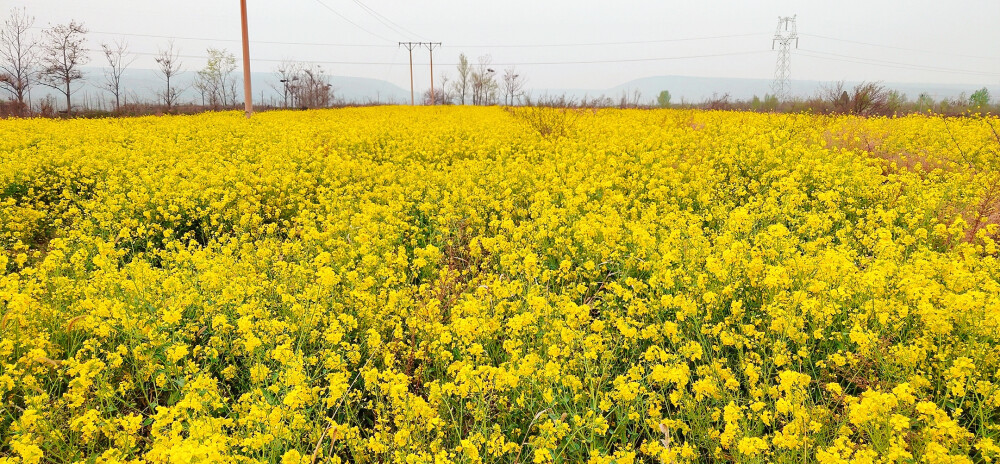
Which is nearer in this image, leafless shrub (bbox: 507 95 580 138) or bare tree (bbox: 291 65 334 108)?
leafless shrub (bbox: 507 95 580 138)

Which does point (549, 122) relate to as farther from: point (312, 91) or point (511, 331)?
point (312, 91)

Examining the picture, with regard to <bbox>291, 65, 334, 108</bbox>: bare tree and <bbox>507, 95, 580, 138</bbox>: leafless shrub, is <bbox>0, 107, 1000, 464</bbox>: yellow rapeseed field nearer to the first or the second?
<bbox>507, 95, 580, 138</bbox>: leafless shrub

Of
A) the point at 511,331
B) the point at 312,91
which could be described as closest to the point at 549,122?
the point at 511,331

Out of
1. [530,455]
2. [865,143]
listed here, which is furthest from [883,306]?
[865,143]

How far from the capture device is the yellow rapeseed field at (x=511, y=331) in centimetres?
260

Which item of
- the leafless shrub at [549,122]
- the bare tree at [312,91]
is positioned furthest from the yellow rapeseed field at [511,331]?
the bare tree at [312,91]

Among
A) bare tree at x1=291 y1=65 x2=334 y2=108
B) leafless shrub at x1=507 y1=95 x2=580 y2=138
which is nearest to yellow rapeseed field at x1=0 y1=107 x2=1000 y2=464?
leafless shrub at x1=507 y1=95 x2=580 y2=138

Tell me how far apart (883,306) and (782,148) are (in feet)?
19.7

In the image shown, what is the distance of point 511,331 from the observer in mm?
3404

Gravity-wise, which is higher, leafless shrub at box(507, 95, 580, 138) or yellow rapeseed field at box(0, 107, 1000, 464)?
leafless shrub at box(507, 95, 580, 138)

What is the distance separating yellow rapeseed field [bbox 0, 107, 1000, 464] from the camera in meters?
2.60

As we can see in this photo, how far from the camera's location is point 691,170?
793 cm

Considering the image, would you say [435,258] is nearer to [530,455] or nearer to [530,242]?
[530,242]

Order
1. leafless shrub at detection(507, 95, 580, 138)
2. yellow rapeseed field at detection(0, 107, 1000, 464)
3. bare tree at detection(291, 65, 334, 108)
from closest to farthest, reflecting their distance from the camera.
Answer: yellow rapeseed field at detection(0, 107, 1000, 464)
leafless shrub at detection(507, 95, 580, 138)
bare tree at detection(291, 65, 334, 108)
